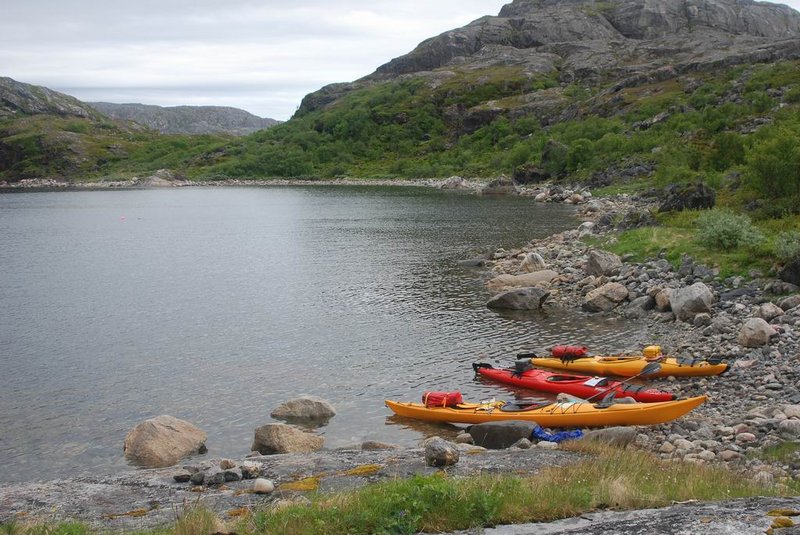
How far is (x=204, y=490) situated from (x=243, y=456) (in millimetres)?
4105

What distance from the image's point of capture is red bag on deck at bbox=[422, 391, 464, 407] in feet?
61.7

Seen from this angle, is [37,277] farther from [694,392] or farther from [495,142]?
[495,142]

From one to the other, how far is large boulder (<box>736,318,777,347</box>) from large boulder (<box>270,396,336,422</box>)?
12.6 meters

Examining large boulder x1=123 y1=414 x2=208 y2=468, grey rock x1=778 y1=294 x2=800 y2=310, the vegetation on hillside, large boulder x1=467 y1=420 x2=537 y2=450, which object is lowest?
large boulder x1=123 y1=414 x2=208 y2=468

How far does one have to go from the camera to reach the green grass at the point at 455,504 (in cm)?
810

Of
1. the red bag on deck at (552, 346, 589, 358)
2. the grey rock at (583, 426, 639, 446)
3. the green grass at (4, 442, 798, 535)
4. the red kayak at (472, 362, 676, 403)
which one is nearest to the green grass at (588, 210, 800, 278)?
the red bag on deck at (552, 346, 589, 358)

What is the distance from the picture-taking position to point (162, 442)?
16422 mm

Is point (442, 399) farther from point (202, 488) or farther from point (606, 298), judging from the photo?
point (606, 298)

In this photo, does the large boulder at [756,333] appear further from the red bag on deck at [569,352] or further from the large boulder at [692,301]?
the red bag on deck at [569,352]

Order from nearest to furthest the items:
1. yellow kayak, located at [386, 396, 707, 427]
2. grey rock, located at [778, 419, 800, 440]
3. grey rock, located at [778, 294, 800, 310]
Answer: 1. grey rock, located at [778, 419, 800, 440]
2. yellow kayak, located at [386, 396, 707, 427]
3. grey rock, located at [778, 294, 800, 310]

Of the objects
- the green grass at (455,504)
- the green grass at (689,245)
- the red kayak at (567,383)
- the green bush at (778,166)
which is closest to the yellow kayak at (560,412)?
the red kayak at (567,383)

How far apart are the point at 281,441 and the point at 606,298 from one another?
17.4 metres

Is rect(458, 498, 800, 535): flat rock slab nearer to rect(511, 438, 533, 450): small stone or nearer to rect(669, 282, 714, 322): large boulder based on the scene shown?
rect(511, 438, 533, 450): small stone

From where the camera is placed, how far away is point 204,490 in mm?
12570
